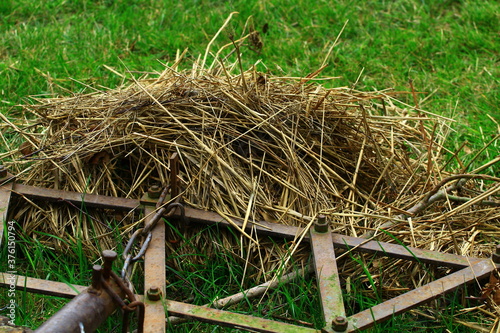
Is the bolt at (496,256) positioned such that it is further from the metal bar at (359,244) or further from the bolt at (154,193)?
the bolt at (154,193)

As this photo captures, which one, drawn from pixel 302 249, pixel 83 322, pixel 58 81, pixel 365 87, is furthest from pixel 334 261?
pixel 58 81

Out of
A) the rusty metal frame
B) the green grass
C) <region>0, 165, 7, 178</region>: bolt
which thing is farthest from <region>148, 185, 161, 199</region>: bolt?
the green grass

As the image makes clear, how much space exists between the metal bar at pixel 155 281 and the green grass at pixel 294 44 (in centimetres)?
144

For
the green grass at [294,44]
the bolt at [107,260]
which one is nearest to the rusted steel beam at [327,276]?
the bolt at [107,260]

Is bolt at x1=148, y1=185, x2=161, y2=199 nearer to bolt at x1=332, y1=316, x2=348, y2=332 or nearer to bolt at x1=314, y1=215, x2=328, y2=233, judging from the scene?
bolt at x1=314, y1=215, x2=328, y2=233

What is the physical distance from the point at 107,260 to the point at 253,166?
111 cm

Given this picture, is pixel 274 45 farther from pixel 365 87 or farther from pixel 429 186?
pixel 429 186

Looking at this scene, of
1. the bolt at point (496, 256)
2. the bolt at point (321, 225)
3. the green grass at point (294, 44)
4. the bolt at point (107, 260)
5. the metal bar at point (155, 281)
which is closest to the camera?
the bolt at point (107, 260)

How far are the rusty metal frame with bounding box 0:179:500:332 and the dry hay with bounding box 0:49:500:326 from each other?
0.07 metres

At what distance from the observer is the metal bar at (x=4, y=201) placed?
2436 mm

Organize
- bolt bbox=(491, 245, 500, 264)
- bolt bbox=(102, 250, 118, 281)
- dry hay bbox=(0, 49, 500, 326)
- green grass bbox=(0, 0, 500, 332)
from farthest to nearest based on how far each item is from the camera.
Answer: green grass bbox=(0, 0, 500, 332) < dry hay bbox=(0, 49, 500, 326) < bolt bbox=(491, 245, 500, 264) < bolt bbox=(102, 250, 118, 281)

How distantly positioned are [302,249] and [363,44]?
2355 millimetres

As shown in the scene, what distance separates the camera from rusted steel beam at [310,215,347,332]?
6.89 ft

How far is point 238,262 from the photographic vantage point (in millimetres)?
2547
